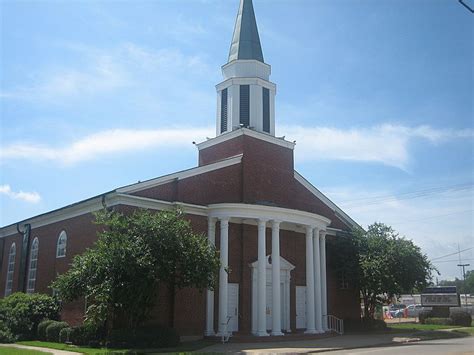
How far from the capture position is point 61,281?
22062 mm

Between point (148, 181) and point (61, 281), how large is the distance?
6780 mm

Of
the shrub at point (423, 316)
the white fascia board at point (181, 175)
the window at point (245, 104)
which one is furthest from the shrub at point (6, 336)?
the shrub at point (423, 316)

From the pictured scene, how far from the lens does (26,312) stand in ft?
88.2

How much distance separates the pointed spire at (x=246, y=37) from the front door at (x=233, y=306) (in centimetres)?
1461

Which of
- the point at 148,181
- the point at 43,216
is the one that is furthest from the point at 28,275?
the point at 148,181

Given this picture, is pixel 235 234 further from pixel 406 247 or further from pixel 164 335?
pixel 406 247

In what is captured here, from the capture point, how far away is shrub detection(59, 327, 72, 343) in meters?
23.6

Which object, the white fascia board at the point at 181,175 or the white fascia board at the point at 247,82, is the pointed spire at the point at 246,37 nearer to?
the white fascia board at the point at 247,82

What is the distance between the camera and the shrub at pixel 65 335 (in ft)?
77.4

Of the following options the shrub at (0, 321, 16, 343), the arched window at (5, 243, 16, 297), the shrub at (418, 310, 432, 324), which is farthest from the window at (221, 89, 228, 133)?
the shrub at (418, 310, 432, 324)

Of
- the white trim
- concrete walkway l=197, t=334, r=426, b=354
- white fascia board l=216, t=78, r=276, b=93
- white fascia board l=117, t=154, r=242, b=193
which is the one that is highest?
white fascia board l=216, t=78, r=276, b=93

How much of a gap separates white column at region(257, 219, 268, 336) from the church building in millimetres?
54

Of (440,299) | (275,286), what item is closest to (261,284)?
(275,286)

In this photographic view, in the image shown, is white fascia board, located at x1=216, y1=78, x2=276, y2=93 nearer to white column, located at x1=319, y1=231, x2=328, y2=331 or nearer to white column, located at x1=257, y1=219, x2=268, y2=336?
white column, located at x1=257, y1=219, x2=268, y2=336
